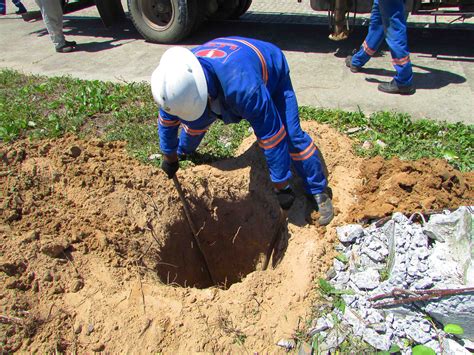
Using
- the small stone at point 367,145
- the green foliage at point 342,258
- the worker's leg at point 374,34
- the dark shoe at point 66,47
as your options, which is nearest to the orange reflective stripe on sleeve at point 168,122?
the green foliage at point 342,258

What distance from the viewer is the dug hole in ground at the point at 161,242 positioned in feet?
8.53

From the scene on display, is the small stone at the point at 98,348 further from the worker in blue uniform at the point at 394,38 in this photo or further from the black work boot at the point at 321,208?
the worker in blue uniform at the point at 394,38

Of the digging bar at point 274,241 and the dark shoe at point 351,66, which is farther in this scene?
the dark shoe at point 351,66

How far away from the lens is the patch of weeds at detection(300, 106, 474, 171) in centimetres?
382

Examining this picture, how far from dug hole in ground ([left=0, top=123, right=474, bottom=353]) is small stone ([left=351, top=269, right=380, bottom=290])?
0.82ft

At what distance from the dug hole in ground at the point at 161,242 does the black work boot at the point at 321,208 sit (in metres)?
0.06

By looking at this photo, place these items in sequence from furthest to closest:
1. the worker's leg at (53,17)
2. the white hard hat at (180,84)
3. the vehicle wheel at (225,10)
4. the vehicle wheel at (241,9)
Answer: the vehicle wheel at (241,9)
the vehicle wheel at (225,10)
the worker's leg at (53,17)
the white hard hat at (180,84)

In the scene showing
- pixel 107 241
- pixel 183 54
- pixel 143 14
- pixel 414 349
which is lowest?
pixel 414 349

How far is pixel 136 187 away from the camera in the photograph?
11.9 ft

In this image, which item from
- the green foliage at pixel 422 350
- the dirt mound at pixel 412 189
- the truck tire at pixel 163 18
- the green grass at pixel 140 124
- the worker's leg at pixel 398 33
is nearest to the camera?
the green foliage at pixel 422 350

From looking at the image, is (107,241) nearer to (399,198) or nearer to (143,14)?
(399,198)

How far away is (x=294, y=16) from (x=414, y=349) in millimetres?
7189

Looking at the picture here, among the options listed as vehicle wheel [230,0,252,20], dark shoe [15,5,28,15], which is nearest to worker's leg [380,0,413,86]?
vehicle wheel [230,0,252,20]

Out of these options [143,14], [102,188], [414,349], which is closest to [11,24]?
[143,14]
